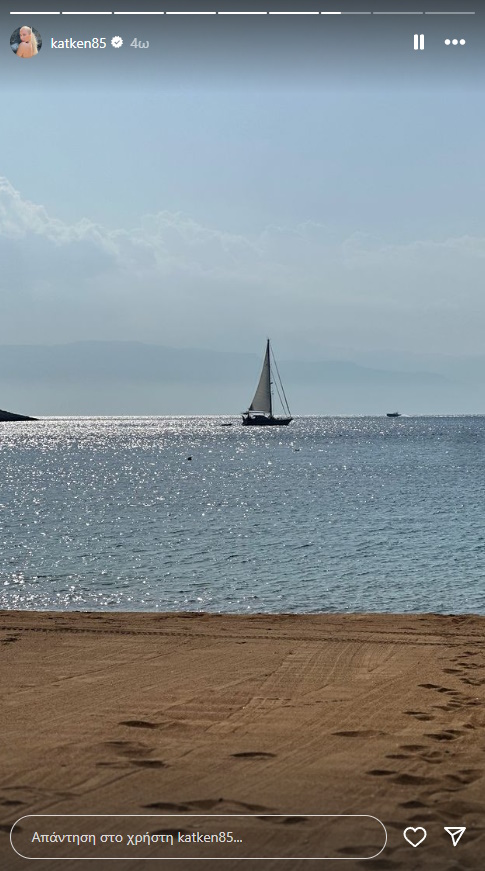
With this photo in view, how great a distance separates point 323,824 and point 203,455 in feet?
467

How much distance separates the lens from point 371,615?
21.3 metres

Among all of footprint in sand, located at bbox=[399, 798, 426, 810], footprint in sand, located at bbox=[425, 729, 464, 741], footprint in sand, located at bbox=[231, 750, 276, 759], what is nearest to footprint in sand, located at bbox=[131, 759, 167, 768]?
footprint in sand, located at bbox=[231, 750, 276, 759]

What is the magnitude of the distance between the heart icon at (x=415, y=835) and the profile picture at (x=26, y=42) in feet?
22.7

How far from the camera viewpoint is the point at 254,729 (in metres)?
10.0

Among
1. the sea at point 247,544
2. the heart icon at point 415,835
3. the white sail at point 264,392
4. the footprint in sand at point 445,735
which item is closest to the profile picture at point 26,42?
the heart icon at point 415,835

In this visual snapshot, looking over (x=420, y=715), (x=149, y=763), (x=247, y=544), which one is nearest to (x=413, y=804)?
(x=149, y=763)

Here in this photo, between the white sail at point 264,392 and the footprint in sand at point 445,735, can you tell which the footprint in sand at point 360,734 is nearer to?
the footprint in sand at point 445,735

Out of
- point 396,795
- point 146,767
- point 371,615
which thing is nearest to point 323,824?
point 396,795

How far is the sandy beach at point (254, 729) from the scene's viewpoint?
23.7ft

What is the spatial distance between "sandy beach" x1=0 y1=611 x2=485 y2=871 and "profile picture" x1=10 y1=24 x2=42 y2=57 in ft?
20.4

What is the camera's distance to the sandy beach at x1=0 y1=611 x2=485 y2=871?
7211 millimetres

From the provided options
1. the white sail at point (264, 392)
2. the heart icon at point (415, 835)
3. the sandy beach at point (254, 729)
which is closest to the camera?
the heart icon at point (415, 835)

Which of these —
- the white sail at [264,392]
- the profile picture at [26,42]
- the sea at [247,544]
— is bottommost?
the sea at [247,544]

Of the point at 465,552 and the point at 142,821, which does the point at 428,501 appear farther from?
the point at 142,821
